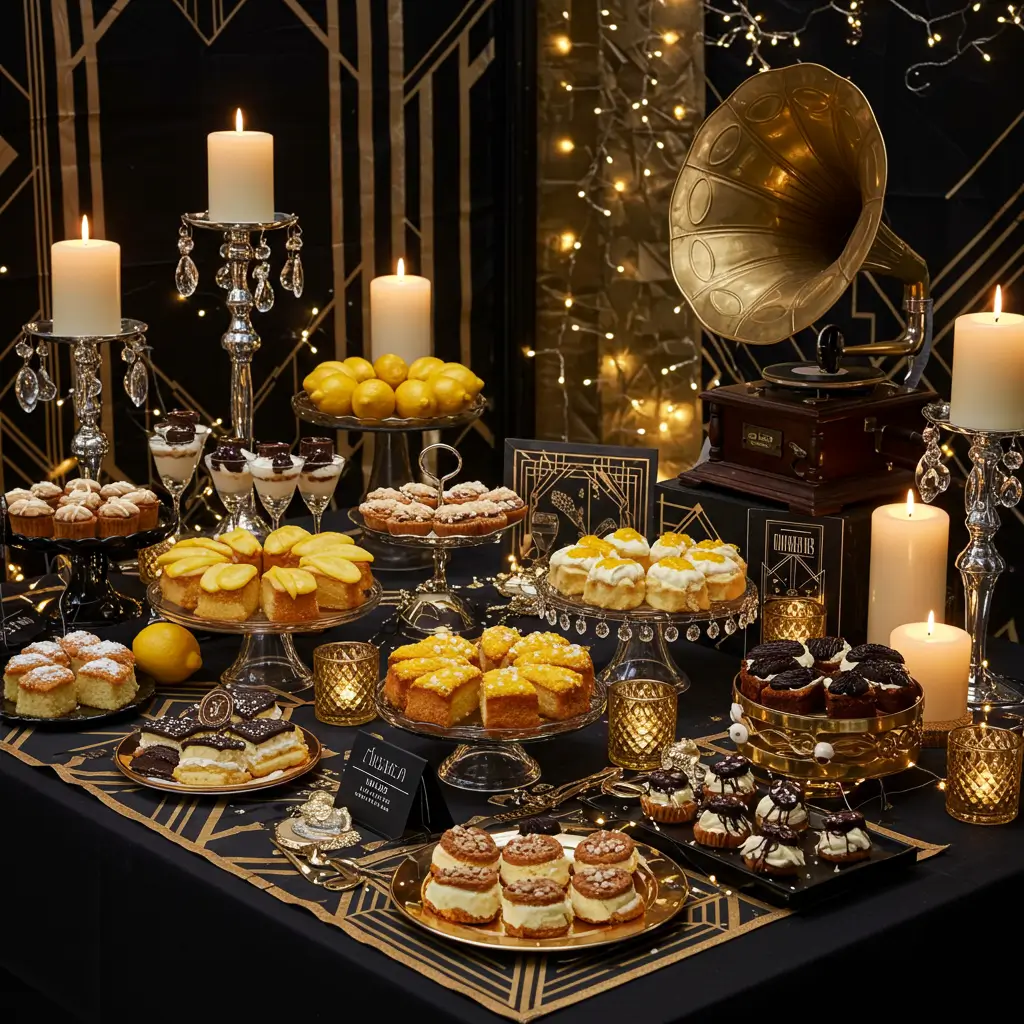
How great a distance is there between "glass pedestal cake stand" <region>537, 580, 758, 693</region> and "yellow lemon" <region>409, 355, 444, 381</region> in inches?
25.8

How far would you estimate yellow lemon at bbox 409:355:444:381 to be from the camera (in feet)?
10.0

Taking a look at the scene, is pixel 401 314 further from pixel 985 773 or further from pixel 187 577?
pixel 985 773

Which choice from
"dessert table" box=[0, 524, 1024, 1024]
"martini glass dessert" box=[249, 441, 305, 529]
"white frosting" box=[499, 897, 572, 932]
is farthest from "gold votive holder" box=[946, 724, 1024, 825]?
"martini glass dessert" box=[249, 441, 305, 529]

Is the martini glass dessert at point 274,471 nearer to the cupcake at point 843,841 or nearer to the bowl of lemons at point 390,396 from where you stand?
the bowl of lemons at point 390,396

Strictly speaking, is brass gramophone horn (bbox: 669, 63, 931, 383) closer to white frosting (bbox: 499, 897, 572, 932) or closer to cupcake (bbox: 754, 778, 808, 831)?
cupcake (bbox: 754, 778, 808, 831)

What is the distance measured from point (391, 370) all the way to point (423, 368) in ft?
0.21

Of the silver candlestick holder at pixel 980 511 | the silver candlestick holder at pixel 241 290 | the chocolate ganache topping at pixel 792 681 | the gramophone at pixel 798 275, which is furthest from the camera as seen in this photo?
the silver candlestick holder at pixel 241 290

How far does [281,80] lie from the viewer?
12.9 ft

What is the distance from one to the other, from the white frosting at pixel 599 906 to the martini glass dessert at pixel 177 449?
1.30 metres

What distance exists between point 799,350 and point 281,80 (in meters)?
1.43

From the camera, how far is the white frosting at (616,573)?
7.64 feet

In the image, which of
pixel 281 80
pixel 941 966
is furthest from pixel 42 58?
pixel 941 966

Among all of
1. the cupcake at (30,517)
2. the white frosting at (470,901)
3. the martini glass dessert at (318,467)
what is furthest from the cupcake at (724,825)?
the cupcake at (30,517)

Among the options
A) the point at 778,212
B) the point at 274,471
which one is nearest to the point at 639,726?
the point at 274,471
